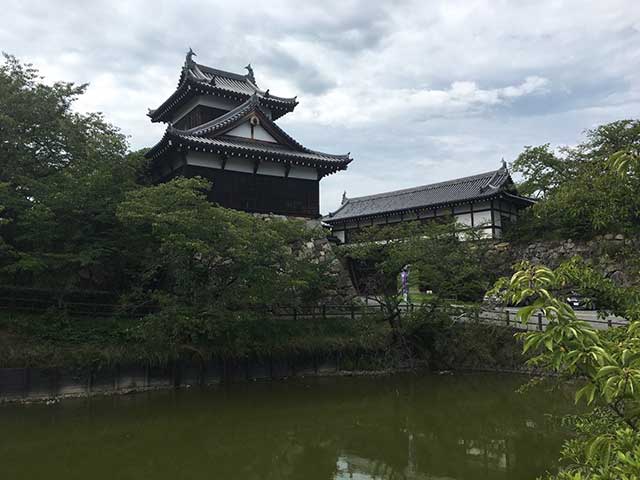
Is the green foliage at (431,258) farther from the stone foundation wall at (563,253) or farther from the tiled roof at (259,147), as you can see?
the tiled roof at (259,147)

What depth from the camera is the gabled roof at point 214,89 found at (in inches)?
780

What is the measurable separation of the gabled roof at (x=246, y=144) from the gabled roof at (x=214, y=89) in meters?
2.37

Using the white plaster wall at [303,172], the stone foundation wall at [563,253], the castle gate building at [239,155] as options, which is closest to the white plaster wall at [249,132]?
the castle gate building at [239,155]

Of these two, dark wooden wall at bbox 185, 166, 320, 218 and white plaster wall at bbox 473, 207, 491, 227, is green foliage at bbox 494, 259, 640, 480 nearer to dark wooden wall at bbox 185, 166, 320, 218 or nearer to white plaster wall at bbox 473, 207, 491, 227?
dark wooden wall at bbox 185, 166, 320, 218

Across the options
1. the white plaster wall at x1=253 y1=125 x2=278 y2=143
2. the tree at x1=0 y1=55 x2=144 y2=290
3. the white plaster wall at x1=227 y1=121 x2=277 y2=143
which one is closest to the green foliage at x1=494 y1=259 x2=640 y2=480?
the tree at x1=0 y1=55 x2=144 y2=290

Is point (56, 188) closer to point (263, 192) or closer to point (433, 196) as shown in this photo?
point (263, 192)

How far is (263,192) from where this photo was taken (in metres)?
18.0

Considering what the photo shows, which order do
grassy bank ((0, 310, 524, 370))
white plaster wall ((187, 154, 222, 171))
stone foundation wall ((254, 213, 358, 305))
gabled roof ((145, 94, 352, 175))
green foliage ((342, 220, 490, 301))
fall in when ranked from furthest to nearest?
stone foundation wall ((254, 213, 358, 305)) → white plaster wall ((187, 154, 222, 171)) → gabled roof ((145, 94, 352, 175)) → green foliage ((342, 220, 490, 301)) → grassy bank ((0, 310, 524, 370))

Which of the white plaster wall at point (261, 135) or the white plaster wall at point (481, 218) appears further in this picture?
the white plaster wall at point (481, 218)

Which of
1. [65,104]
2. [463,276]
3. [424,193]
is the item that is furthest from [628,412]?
[424,193]

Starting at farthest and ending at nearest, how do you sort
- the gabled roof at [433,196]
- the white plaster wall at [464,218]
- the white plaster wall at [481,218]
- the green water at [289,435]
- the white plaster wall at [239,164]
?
the white plaster wall at [464,218], the gabled roof at [433,196], the white plaster wall at [481,218], the white plaster wall at [239,164], the green water at [289,435]

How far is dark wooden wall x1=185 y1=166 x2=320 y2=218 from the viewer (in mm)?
17136

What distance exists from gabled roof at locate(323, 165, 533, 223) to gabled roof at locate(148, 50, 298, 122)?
8088 mm

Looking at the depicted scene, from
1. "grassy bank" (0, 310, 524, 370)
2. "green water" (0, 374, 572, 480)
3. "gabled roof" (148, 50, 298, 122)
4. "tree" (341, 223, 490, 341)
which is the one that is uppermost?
"gabled roof" (148, 50, 298, 122)
